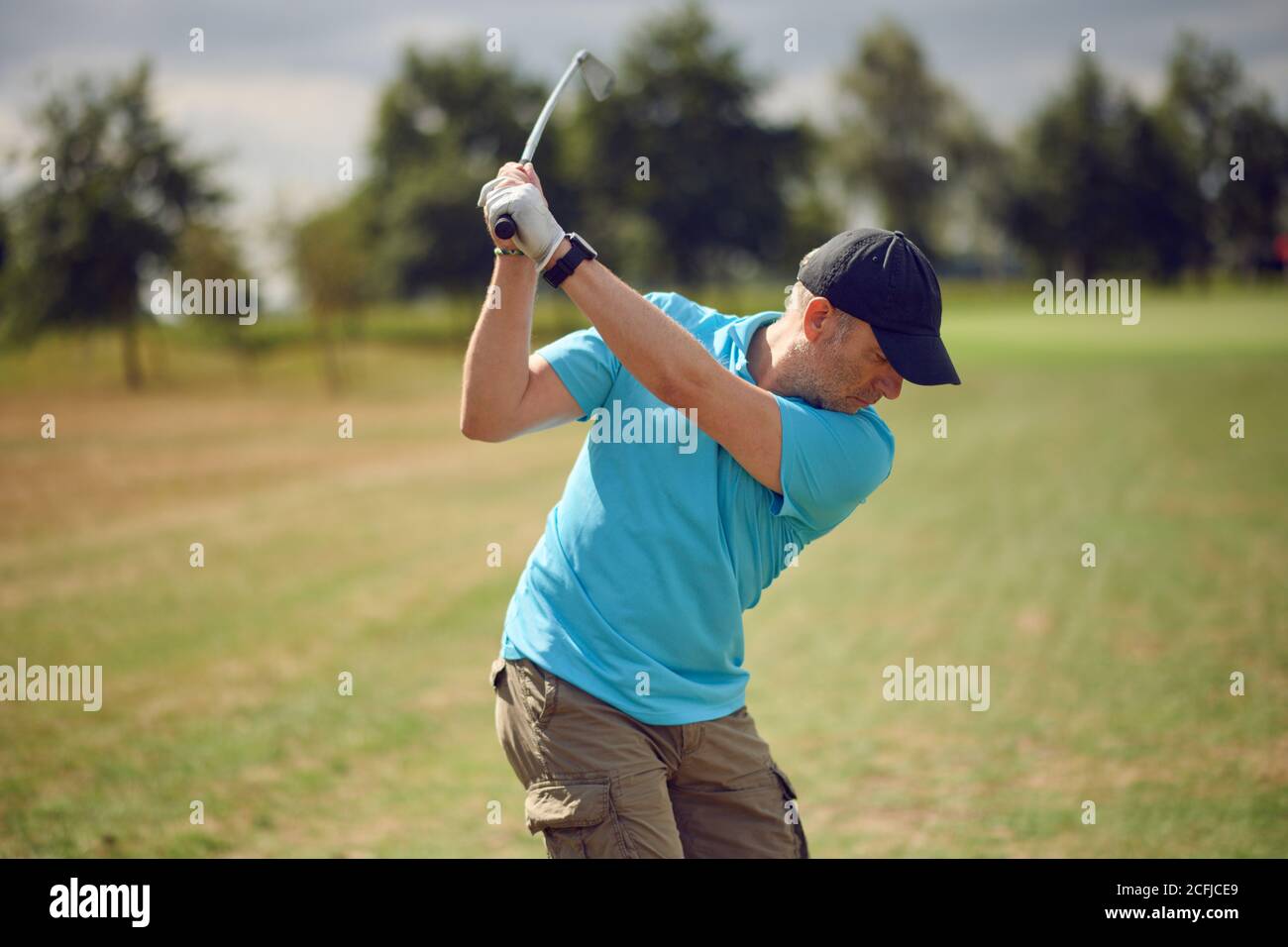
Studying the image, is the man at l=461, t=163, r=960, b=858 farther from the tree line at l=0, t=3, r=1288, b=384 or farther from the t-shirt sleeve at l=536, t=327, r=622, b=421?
the tree line at l=0, t=3, r=1288, b=384

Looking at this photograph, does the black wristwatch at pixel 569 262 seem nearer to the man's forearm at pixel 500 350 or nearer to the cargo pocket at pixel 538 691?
the man's forearm at pixel 500 350

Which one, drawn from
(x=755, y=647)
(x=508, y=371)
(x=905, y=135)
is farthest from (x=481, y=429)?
(x=905, y=135)

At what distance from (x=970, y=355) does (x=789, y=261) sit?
3438 cm

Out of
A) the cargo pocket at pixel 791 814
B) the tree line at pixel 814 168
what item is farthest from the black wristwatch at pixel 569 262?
the tree line at pixel 814 168

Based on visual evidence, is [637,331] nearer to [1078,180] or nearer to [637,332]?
[637,332]

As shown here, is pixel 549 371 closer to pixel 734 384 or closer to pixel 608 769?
pixel 734 384

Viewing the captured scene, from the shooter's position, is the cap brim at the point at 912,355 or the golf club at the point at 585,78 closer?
the cap brim at the point at 912,355

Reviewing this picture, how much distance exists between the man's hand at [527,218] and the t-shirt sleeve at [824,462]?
79 centimetres

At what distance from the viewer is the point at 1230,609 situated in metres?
11.7

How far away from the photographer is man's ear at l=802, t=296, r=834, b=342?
3432 millimetres

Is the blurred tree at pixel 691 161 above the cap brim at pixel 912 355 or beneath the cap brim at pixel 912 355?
above

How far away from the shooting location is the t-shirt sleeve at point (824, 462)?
132 inches
